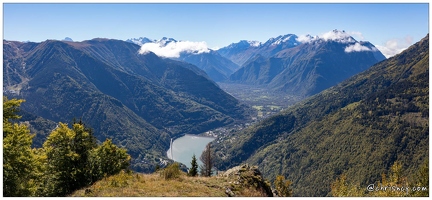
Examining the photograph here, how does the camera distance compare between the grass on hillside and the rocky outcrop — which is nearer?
the grass on hillside

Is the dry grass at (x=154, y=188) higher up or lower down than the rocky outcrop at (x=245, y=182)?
higher up

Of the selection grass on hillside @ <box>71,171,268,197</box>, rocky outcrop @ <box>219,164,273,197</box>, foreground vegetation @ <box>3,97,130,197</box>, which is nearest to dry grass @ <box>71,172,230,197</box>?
grass on hillside @ <box>71,171,268,197</box>

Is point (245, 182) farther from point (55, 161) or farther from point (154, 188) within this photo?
point (55, 161)

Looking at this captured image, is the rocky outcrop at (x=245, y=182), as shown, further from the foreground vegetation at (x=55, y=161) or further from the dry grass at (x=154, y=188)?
the foreground vegetation at (x=55, y=161)

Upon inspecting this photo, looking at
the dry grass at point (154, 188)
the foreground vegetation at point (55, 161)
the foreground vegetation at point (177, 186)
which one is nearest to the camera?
the dry grass at point (154, 188)

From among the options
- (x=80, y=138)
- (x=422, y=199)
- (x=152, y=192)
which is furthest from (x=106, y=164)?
(x=422, y=199)

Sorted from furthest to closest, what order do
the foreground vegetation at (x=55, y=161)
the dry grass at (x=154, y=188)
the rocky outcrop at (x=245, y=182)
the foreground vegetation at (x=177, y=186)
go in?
the rocky outcrop at (x=245, y=182) → the foreground vegetation at (x=55, y=161) → the foreground vegetation at (x=177, y=186) → the dry grass at (x=154, y=188)

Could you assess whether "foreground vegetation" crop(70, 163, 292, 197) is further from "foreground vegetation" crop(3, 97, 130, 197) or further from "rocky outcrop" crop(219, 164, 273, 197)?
"foreground vegetation" crop(3, 97, 130, 197)

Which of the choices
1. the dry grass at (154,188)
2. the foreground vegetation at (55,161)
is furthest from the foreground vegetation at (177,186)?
the foreground vegetation at (55,161)
